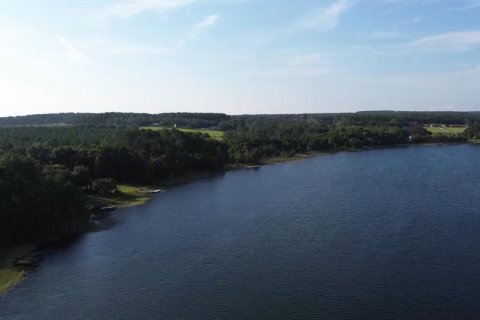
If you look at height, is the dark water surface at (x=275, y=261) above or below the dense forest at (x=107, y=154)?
below

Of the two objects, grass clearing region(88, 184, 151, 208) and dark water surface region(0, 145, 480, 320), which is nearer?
dark water surface region(0, 145, 480, 320)

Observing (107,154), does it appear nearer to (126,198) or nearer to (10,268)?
(126,198)

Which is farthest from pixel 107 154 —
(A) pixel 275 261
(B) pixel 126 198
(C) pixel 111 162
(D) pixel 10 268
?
(A) pixel 275 261

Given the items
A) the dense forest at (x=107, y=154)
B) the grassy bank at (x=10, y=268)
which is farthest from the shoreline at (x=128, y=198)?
the dense forest at (x=107, y=154)

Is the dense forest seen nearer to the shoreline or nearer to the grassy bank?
the shoreline

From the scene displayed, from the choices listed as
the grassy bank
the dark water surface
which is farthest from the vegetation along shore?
the dark water surface

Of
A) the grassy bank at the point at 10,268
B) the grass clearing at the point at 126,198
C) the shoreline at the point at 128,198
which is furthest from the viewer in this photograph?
the grass clearing at the point at 126,198

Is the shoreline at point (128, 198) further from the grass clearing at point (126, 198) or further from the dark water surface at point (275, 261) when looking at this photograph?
the dark water surface at point (275, 261)
